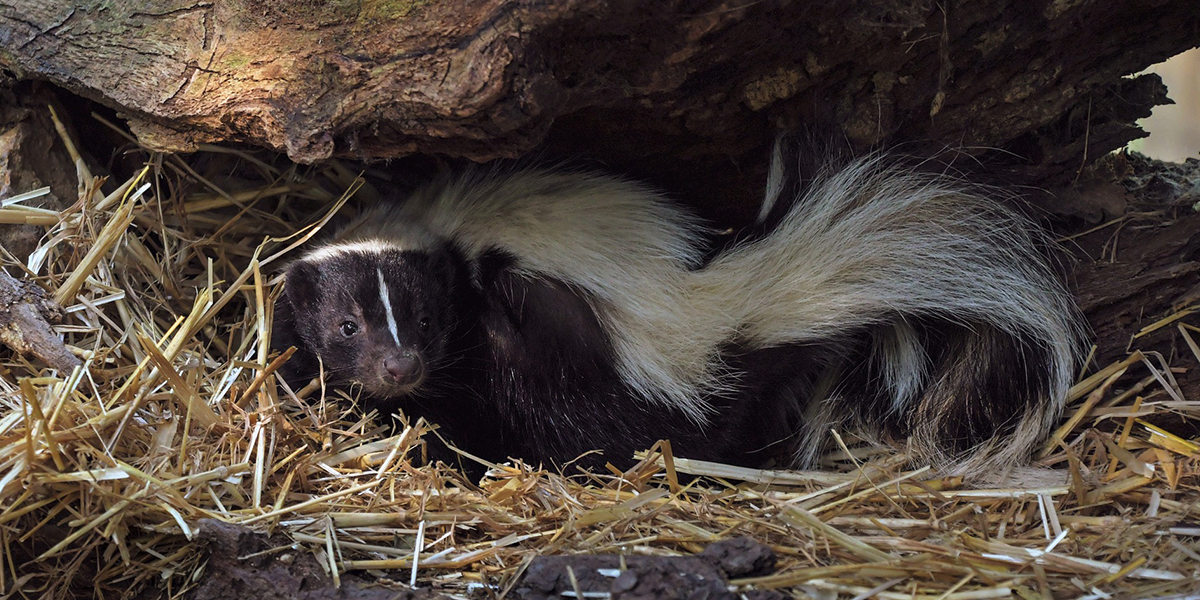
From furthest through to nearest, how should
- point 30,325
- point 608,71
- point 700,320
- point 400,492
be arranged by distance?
1. point 700,320
2. point 30,325
3. point 400,492
4. point 608,71

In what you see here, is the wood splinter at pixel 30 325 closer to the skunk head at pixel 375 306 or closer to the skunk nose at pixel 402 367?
the skunk head at pixel 375 306

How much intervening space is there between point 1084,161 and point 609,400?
1.70 m

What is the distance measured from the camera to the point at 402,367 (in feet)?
9.22

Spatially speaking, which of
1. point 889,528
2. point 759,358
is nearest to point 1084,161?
point 759,358

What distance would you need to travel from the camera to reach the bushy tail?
279 centimetres

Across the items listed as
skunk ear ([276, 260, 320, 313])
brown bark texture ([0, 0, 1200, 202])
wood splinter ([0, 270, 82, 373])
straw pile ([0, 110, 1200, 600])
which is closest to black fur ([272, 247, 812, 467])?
skunk ear ([276, 260, 320, 313])

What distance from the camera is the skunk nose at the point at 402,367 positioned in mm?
2809

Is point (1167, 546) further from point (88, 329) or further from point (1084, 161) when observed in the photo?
point (88, 329)

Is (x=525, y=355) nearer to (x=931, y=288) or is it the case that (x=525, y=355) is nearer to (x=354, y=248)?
(x=354, y=248)

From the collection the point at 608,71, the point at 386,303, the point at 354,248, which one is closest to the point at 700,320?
the point at 608,71

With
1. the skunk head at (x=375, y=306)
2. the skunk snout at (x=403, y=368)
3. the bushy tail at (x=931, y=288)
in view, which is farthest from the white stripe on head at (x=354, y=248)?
the bushy tail at (x=931, y=288)

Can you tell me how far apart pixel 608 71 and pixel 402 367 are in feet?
3.62

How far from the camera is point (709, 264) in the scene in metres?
2.96

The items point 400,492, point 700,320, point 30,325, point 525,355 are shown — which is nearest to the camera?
point 400,492
